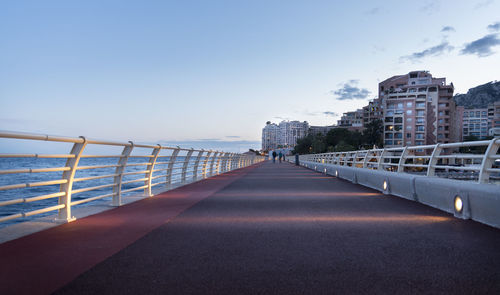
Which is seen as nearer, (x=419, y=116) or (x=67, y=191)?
(x=67, y=191)

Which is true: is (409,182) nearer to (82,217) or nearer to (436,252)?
(436,252)

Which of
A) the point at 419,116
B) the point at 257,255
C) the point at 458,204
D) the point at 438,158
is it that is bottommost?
the point at 257,255

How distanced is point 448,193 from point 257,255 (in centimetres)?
430

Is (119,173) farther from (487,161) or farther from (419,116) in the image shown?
(419,116)

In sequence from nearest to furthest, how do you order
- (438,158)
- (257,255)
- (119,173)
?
(257,255) → (119,173) → (438,158)

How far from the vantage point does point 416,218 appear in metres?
6.33

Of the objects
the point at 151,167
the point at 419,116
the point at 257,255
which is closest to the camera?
the point at 257,255

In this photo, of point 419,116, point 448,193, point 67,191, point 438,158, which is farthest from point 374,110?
point 67,191

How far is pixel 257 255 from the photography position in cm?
399

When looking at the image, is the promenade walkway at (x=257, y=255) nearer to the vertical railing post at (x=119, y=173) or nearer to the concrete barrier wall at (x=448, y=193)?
the concrete barrier wall at (x=448, y=193)

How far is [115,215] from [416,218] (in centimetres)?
500

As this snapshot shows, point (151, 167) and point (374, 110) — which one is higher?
point (374, 110)

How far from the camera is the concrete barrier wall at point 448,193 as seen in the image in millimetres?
5366

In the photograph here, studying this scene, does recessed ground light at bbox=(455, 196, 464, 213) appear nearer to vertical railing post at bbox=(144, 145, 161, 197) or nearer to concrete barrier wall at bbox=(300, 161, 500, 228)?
concrete barrier wall at bbox=(300, 161, 500, 228)
